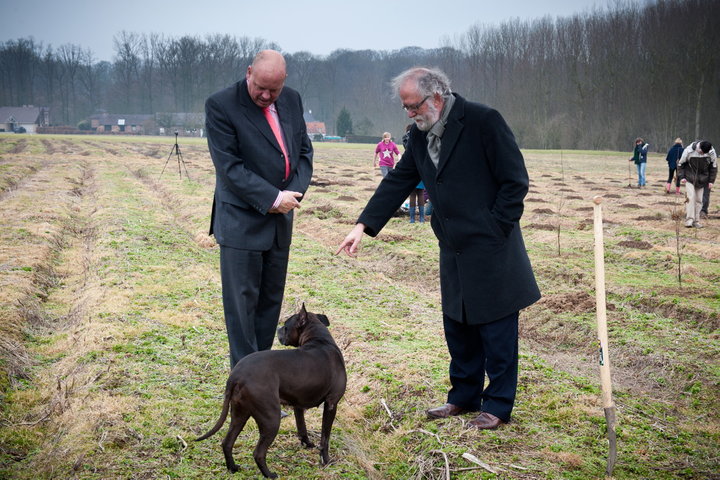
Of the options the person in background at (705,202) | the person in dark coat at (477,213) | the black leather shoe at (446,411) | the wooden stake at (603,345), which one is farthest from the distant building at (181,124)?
the wooden stake at (603,345)

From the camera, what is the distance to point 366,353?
638 cm

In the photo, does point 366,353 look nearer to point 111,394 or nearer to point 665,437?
point 111,394

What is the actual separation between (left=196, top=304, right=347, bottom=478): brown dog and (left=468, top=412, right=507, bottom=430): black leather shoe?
101cm

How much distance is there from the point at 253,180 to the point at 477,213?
1490 mm

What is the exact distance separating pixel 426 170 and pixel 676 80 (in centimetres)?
6259

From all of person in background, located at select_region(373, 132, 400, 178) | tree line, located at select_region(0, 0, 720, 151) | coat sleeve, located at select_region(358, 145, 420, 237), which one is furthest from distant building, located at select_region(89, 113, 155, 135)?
coat sleeve, located at select_region(358, 145, 420, 237)

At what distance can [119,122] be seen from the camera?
114 meters

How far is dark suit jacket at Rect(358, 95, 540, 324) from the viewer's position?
13.3 feet

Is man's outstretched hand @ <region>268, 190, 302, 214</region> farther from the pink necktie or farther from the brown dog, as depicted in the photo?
the brown dog

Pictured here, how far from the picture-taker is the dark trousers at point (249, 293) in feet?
14.6

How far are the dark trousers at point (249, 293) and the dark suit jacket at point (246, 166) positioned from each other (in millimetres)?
111

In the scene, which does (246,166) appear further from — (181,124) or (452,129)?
(181,124)

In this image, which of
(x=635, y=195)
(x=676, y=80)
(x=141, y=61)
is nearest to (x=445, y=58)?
(x=676, y=80)

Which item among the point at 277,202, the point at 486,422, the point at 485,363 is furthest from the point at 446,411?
the point at 277,202
